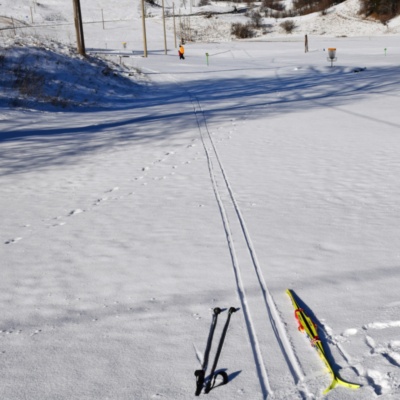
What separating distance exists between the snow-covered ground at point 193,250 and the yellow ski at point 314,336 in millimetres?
50

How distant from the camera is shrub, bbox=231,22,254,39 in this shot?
71.1m

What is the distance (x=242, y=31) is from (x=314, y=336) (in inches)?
2822

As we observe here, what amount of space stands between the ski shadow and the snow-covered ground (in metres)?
0.02

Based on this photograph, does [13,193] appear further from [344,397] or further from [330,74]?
[330,74]

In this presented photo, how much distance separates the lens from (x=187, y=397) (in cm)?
337

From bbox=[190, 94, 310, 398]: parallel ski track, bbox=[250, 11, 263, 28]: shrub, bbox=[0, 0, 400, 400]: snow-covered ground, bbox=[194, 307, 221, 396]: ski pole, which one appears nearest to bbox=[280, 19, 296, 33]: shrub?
bbox=[250, 11, 263, 28]: shrub

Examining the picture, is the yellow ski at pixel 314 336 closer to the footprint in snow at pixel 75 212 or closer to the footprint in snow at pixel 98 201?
the footprint in snow at pixel 75 212

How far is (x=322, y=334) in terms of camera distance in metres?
3.97

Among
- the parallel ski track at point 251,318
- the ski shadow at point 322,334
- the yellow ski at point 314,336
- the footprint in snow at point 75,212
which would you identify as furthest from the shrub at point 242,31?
the yellow ski at point 314,336

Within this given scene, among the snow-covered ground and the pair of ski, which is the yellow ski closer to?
A: the snow-covered ground

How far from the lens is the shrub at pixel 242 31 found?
71.1 m

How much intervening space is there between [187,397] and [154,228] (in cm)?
339

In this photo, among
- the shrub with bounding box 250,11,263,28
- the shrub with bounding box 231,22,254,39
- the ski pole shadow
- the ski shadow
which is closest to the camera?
the ski pole shadow

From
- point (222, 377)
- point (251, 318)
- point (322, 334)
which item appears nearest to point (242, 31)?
point (251, 318)
